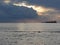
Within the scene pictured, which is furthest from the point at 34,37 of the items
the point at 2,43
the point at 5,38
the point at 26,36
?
the point at 2,43

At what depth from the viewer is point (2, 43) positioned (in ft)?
23.7

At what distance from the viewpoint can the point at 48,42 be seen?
739cm

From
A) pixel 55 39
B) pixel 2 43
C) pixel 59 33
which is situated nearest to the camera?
pixel 2 43

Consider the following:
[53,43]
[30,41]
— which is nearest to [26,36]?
[30,41]

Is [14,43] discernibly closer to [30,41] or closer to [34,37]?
[30,41]

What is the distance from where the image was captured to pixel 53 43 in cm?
725

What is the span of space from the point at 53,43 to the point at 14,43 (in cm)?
107

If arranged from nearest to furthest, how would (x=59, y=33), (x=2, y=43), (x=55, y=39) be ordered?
1. (x=2, y=43)
2. (x=55, y=39)
3. (x=59, y=33)

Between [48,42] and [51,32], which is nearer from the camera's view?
[48,42]

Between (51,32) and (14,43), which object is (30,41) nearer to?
(14,43)

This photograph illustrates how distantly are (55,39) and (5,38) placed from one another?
1537 mm

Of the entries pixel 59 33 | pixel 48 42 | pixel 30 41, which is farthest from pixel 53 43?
pixel 59 33

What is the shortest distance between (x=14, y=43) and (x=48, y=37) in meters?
1.51

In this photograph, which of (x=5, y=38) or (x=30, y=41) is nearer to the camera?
(x=30, y=41)
